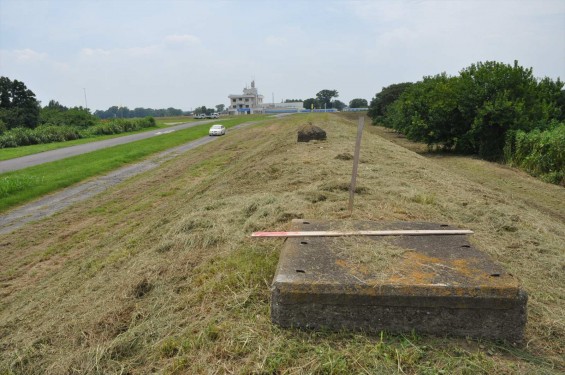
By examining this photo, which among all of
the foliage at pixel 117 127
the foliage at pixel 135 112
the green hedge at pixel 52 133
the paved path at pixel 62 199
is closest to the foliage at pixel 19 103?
the foliage at pixel 117 127

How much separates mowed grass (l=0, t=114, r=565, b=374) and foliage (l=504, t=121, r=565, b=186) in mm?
9820

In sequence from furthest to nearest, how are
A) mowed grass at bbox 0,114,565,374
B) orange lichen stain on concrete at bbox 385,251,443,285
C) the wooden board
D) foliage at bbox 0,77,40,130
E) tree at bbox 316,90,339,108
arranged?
tree at bbox 316,90,339,108 < foliage at bbox 0,77,40,130 < the wooden board < orange lichen stain on concrete at bbox 385,251,443,285 < mowed grass at bbox 0,114,565,374

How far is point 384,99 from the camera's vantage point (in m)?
56.5

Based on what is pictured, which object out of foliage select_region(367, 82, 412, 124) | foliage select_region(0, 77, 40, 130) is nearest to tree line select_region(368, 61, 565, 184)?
foliage select_region(367, 82, 412, 124)

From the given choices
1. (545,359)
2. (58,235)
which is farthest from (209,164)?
(545,359)

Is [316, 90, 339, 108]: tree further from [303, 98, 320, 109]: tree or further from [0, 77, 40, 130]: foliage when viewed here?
[0, 77, 40, 130]: foliage

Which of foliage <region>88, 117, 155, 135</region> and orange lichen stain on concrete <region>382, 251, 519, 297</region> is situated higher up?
orange lichen stain on concrete <region>382, 251, 519, 297</region>

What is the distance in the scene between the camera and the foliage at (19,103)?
50.2 metres

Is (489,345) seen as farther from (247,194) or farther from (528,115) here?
(528,115)

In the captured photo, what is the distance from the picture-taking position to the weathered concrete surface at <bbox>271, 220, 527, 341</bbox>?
2834mm

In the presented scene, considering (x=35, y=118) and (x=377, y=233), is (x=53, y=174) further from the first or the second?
(x=35, y=118)

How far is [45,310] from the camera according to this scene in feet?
15.3

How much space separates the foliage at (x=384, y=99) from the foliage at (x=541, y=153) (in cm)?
3436

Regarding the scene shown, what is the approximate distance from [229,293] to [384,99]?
5658cm
